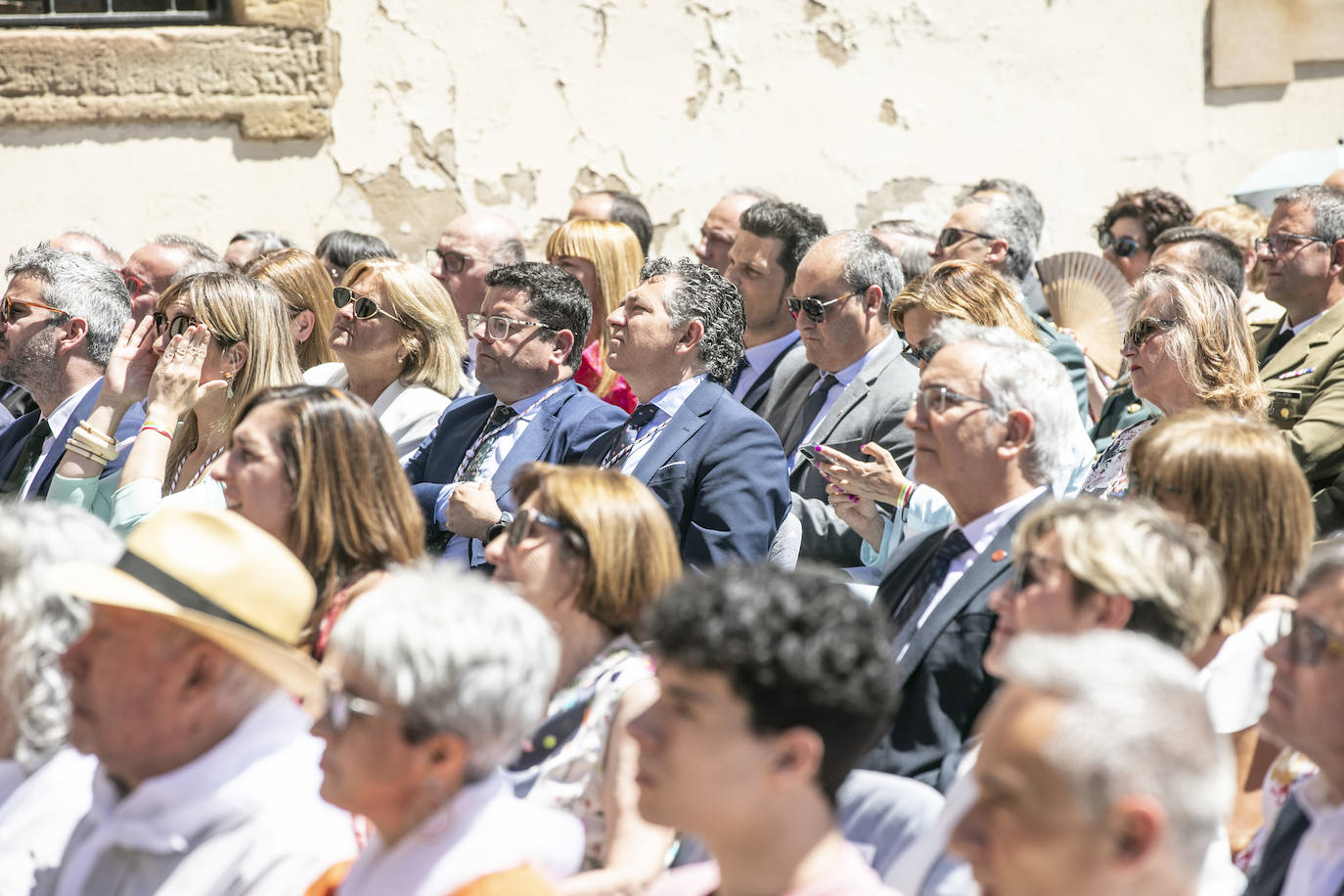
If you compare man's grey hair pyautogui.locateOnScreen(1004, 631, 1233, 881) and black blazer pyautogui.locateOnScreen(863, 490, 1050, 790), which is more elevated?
man's grey hair pyautogui.locateOnScreen(1004, 631, 1233, 881)

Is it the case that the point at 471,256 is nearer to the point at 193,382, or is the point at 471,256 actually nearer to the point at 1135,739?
the point at 193,382

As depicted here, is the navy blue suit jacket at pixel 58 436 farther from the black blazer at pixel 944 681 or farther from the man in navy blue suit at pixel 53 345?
the black blazer at pixel 944 681

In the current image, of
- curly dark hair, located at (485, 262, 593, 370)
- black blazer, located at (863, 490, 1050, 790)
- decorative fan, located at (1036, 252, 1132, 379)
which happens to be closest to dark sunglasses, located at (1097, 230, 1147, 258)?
decorative fan, located at (1036, 252, 1132, 379)

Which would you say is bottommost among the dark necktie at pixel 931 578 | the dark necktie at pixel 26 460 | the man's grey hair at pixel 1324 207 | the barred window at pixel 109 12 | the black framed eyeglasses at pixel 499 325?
the dark necktie at pixel 26 460

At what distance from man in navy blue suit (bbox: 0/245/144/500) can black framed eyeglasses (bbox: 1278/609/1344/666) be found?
4.43 m

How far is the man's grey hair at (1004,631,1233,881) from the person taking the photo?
1889 millimetres

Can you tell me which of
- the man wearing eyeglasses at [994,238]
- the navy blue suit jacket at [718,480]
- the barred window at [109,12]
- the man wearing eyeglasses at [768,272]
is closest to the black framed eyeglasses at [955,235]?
the man wearing eyeglasses at [994,238]

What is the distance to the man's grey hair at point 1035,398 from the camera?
3.81m

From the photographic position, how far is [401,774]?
7.60 feet

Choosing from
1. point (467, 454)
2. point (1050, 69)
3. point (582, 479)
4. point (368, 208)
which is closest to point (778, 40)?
point (1050, 69)

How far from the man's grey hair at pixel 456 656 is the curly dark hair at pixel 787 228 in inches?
175

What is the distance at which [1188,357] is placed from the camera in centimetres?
482

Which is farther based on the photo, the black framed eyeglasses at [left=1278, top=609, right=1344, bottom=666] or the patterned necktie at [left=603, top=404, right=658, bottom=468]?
the patterned necktie at [left=603, top=404, right=658, bottom=468]

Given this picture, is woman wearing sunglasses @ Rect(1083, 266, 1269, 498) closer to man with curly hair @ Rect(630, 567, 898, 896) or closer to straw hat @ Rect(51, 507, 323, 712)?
man with curly hair @ Rect(630, 567, 898, 896)
